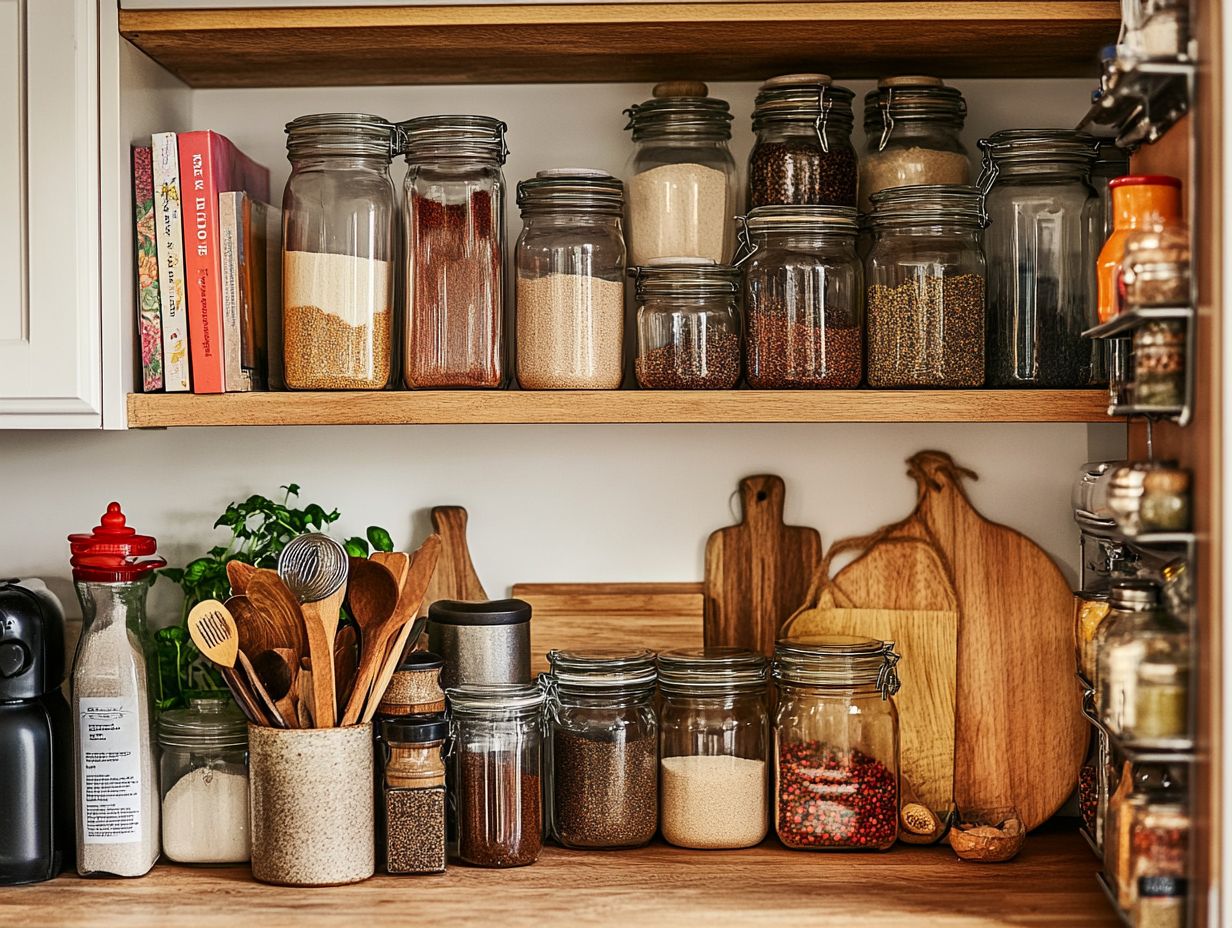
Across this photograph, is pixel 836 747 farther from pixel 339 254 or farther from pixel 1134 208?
pixel 339 254

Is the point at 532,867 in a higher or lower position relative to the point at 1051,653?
lower

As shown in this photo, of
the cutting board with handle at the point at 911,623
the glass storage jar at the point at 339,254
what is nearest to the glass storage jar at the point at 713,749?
the cutting board with handle at the point at 911,623

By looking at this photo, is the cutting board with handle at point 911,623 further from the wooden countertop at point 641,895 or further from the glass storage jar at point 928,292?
the glass storage jar at point 928,292

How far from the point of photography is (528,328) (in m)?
1.44

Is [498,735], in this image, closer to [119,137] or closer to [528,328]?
[528,328]

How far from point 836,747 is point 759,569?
253 mm

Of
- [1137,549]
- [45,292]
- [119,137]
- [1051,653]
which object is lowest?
[1051,653]

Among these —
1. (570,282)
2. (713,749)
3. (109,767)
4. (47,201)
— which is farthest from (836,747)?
(47,201)

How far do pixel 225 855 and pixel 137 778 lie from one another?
0.44ft

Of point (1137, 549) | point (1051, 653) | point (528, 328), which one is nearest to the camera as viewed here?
point (1137, 549)

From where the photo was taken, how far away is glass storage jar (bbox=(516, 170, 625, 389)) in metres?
1.43

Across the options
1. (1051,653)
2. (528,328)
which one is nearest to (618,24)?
(528,328)

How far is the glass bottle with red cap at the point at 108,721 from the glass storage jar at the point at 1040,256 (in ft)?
3.29

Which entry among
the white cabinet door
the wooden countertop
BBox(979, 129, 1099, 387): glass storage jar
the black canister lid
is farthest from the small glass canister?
BBox(979, 129, 1099, 387): glass storage jar
